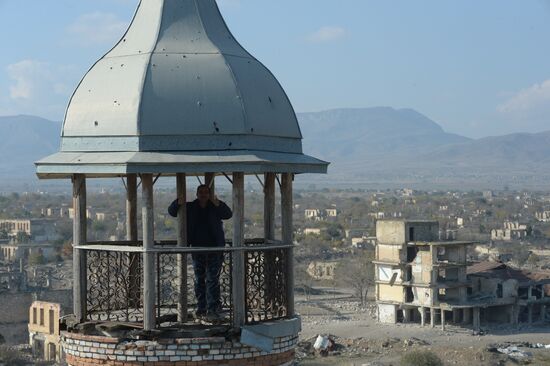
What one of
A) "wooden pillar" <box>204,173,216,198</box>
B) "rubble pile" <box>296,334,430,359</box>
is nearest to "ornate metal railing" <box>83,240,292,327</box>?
"wooden pillar" <box>204,173,216,198</box>

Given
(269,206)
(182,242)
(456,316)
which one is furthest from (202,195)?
(456,316)

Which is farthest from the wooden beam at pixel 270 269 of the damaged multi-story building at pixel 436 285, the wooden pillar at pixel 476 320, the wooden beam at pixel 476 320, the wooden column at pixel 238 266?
the wooden beam at pixel 476 320

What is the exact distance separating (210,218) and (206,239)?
11 centimetres

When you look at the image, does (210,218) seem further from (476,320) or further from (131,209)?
(476,320)

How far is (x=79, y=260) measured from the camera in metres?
6.91

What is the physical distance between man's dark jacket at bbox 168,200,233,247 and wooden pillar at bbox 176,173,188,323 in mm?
24

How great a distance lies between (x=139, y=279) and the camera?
734 centimetres

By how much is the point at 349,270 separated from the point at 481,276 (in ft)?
40.6

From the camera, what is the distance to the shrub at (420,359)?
142 ft

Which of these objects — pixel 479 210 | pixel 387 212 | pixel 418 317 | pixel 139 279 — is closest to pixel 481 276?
pixel 418 317

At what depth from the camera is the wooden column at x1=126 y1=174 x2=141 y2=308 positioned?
7227 mm

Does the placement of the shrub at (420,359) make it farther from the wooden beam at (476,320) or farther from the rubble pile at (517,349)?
the wooden beam at (476,320)

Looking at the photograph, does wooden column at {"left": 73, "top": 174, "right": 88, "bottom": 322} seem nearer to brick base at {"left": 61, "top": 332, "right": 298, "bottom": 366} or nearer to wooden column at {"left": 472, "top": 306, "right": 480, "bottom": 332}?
brick base at {"left": 61, "top": 332, "right": 298, "bottom": 366}

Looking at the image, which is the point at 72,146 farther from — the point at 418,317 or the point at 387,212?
the point at 387,212
